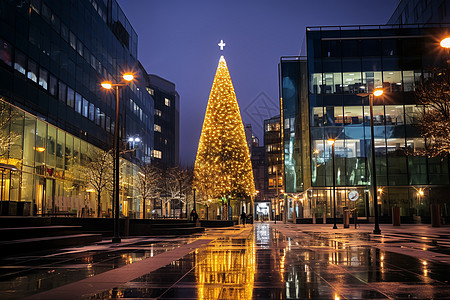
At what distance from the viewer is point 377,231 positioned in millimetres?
27719

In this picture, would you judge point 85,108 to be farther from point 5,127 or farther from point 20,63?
point 5,127

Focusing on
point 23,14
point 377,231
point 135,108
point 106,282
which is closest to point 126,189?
point 135,108

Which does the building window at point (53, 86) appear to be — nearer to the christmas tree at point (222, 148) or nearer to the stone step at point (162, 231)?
the stone step at point (162, 231)

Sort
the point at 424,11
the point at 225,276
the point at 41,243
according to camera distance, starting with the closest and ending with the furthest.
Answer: the point at 225,276
the point at 41,243
the point at 424,11

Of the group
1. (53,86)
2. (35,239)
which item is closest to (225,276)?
(35,239)

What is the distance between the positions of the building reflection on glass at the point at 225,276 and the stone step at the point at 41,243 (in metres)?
6.18

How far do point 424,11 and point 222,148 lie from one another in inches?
1336

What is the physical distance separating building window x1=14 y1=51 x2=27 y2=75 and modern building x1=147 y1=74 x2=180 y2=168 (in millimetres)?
83634

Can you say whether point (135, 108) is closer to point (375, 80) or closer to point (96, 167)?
point (96, 167)

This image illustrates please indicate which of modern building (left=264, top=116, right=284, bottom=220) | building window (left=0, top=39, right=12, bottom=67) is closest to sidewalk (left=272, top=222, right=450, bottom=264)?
building window (left=0, top=39, right=12, bottom=67)

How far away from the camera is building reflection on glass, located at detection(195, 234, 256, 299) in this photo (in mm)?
7611

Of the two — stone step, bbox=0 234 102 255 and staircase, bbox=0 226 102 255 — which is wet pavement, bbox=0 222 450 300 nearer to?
stone step, bbox=0 234 102 255

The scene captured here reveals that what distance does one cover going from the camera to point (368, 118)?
5638cm

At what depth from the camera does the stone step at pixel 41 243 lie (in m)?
14.9
